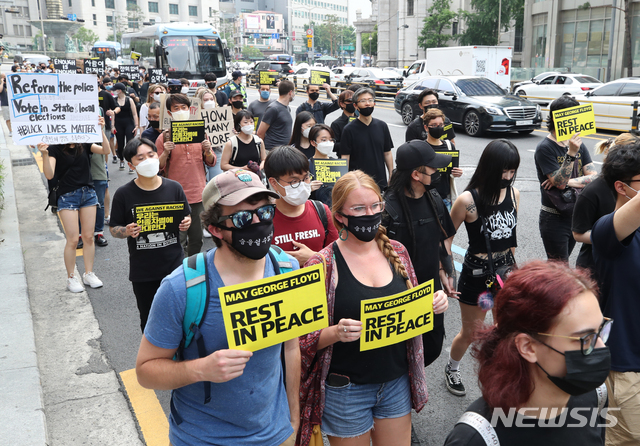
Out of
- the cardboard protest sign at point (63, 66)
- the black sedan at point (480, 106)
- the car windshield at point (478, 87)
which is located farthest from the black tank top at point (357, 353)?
the cardboard protest sign at point (63, 66)

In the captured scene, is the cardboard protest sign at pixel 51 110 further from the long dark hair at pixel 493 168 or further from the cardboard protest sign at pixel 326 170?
the long dark hair at pixel 493 168

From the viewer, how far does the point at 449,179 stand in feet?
18.5

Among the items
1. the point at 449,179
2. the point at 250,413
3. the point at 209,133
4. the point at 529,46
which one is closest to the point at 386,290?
the point at 250,413

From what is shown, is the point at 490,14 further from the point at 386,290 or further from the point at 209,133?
the point at 386,290

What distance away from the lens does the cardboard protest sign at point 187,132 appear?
6.14 meters

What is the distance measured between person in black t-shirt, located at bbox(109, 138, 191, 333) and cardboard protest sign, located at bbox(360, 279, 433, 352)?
2370 millimetres

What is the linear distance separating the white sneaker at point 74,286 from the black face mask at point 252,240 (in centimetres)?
473

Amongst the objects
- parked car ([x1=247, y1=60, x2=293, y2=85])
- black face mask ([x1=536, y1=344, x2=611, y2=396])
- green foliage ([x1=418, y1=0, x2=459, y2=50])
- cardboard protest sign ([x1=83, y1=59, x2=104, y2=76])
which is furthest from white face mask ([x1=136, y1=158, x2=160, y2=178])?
green foliage ([x1=418, y1=0, x2=459, y2=50])

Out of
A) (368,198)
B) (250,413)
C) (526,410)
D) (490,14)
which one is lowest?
(250,413)

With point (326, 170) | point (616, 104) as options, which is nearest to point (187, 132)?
point (326, 170)

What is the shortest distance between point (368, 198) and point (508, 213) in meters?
1.66

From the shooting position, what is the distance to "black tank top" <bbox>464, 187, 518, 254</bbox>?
4059 millimetres

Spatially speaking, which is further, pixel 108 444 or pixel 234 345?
pixel 108 444

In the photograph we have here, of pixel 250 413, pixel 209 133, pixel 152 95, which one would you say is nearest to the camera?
pixel 250 413
